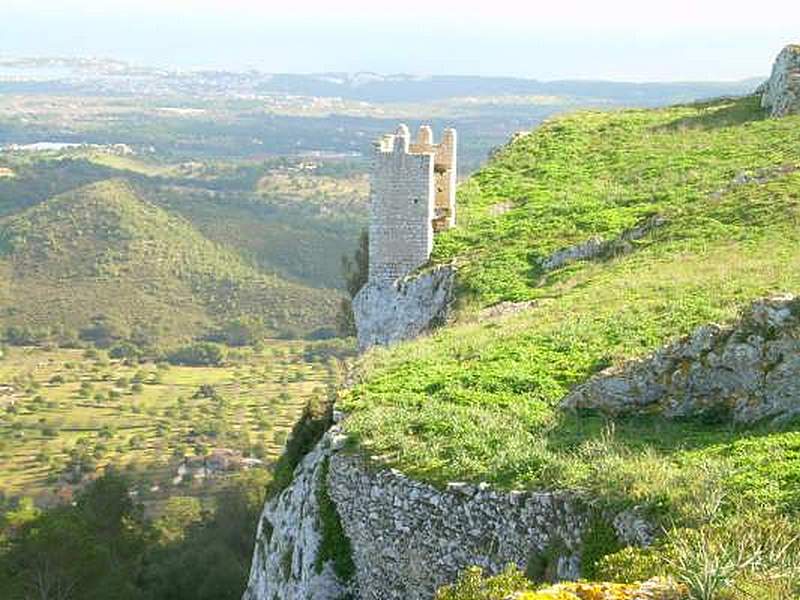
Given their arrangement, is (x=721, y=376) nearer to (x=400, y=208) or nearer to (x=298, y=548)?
(x=298, y=548)

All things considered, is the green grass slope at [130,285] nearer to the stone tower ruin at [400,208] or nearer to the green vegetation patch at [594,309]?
the green vegetation patch at [594,309]

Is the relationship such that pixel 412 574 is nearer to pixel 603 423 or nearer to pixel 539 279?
pixel 603 423

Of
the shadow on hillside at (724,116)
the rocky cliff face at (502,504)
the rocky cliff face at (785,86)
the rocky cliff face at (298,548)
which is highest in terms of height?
the rocky cliff face at (785,86)

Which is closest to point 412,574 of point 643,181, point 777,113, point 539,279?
point 539,279

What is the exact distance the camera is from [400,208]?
2520 centimetres

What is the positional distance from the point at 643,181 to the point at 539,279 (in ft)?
23.2

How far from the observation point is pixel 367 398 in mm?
14953

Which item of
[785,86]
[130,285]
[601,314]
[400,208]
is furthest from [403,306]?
[130,285]

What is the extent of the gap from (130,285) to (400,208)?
80.9 m

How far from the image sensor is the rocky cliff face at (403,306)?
23.2m

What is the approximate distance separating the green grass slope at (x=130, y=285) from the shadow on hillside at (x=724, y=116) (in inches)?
2615

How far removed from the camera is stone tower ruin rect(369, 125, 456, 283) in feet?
82.2

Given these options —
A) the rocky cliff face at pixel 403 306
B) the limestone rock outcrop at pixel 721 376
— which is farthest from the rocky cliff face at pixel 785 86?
the limestone rock outcrop at pixel 721 376

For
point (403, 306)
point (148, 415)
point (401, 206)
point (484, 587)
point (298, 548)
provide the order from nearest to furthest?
point (484, 587) → point (298, 548) → point (403, 306) → point (401, 206) → point (148, 415)
